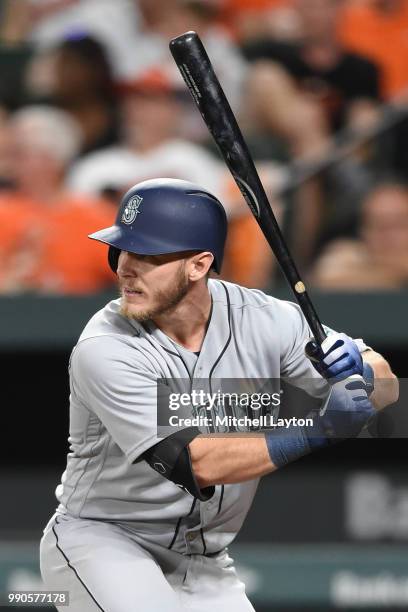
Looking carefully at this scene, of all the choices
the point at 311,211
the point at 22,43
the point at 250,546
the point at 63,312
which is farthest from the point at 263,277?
the point at 22,43

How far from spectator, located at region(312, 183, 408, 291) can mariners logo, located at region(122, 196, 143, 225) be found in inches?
82.0

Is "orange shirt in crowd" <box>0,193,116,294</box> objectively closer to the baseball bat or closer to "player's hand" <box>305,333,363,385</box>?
the baseball bat

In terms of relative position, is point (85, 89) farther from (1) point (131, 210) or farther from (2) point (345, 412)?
(2) point (345, 412)

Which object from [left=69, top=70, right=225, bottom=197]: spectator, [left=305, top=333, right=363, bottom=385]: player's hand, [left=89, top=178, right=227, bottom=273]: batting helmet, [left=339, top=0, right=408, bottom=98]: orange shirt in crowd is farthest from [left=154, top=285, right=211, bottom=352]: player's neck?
[left=339, top=0, right=408, bottom=98]: orange shirt in crowd

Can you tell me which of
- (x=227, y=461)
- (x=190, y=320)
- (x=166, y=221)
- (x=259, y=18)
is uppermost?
(x=259, y=18)

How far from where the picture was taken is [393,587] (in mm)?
5043

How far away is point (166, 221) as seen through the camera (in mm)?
2955

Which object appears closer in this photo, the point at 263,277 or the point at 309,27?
the point at 263,277

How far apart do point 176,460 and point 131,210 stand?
2.20ft

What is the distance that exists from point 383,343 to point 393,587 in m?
1.06

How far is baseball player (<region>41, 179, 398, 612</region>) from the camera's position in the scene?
2.81 meters

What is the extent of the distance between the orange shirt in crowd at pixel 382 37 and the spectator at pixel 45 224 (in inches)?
61.0

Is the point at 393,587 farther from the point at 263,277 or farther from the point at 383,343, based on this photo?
the point at 263,277
